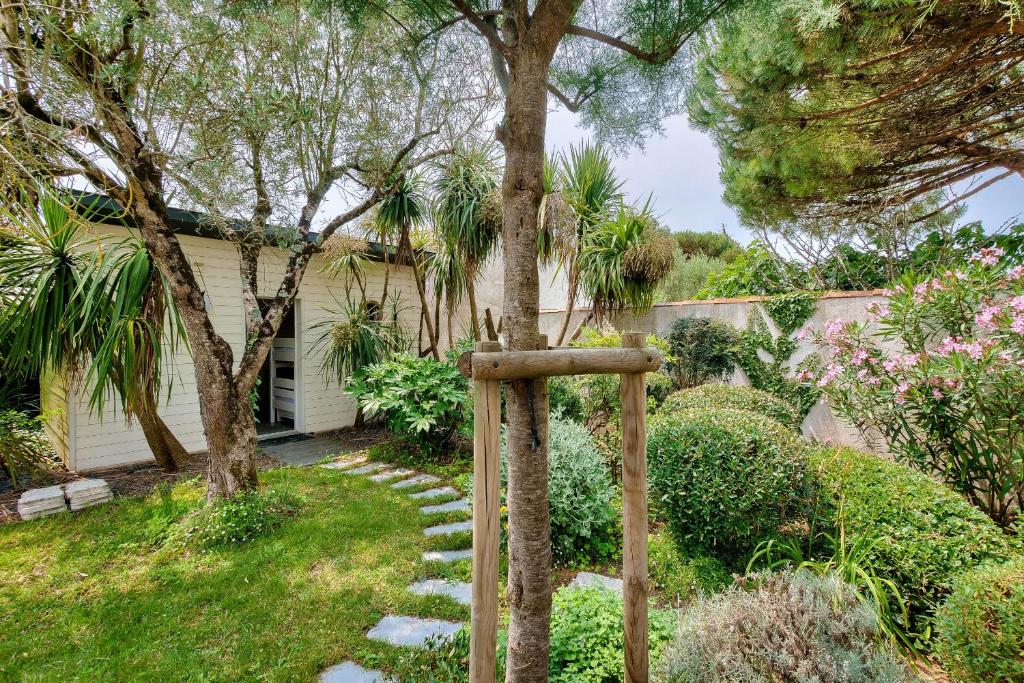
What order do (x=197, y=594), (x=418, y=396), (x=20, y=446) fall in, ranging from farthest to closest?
(x=418, y=396) → (x=20, y=446) → (x=197, y=594)

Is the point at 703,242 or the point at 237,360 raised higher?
the point at 703,242

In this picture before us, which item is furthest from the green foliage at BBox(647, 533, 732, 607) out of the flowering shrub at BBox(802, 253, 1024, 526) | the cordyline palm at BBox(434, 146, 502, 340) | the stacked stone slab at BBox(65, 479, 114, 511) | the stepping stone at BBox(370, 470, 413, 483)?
the stacked stone slab at BBox(65, 479, 114, 511)

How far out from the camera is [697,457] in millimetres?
2721

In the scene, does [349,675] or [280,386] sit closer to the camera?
[349,675]

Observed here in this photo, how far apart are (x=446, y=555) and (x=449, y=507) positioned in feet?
2.55

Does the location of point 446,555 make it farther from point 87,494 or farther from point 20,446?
point 20,446

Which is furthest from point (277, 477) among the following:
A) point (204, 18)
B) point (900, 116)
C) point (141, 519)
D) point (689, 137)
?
point (900, 116)

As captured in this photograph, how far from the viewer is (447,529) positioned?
10.9 ft

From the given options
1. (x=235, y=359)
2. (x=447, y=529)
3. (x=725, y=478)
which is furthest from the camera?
(x=235, y=359)

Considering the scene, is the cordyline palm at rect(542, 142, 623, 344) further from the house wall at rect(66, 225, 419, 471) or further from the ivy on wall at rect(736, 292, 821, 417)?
the house wall at rect(66, 225, 419, 471)

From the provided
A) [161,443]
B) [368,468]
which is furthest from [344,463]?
[161,443]

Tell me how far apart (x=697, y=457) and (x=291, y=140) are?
337 centimetres

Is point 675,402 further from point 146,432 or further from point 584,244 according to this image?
point 146,432

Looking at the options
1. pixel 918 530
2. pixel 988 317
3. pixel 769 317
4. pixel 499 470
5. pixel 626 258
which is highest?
pixel 626 258
